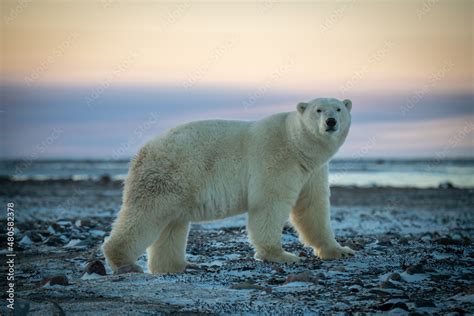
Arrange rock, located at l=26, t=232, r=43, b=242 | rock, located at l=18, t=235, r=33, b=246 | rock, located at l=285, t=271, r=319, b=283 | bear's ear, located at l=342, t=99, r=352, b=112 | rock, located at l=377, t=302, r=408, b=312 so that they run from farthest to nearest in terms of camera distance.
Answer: rock, located at l=26, t=232, r=43, b=242 → rock, located at l=18, t=235, r=33, b=246 → bear's ear, located at l=342, t=99, r=352, b=112 → rock, located at l=285, t=271, r=319, b=283 → rock, located at l=377, t=302, r=408, b=312

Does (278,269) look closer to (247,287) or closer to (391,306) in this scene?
(247,287)

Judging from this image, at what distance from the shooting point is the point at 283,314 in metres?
5.00

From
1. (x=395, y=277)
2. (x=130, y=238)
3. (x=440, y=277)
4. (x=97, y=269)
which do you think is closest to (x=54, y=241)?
(x=97, y=269)

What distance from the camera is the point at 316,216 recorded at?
314 inches

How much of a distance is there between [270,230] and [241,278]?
113 centimetres

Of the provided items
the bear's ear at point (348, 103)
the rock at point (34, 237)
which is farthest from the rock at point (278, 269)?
the rock at point (34, 237)

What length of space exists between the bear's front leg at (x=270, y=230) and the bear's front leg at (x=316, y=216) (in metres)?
0.63

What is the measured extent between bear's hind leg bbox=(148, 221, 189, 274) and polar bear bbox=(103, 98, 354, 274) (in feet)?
0.04

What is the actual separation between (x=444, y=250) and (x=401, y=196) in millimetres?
12436

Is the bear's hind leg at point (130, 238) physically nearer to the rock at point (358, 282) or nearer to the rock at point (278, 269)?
the rock at point (278, 269)

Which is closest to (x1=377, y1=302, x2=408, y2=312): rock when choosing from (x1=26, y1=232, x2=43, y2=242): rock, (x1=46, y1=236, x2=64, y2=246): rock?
(x1=46, y1=236, x2=64, y2=246): rock

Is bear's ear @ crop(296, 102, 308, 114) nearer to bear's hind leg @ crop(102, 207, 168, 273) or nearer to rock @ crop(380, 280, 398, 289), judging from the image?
bear's hind leg @ crop(102, 207, 168, 273)

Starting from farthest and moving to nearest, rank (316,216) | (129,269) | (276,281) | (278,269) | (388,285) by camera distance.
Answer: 1. (316,216)
2. (129,269)
3. (278,269)
4. (276,281)
5. (388,285)

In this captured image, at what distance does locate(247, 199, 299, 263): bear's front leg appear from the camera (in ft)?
24.3
